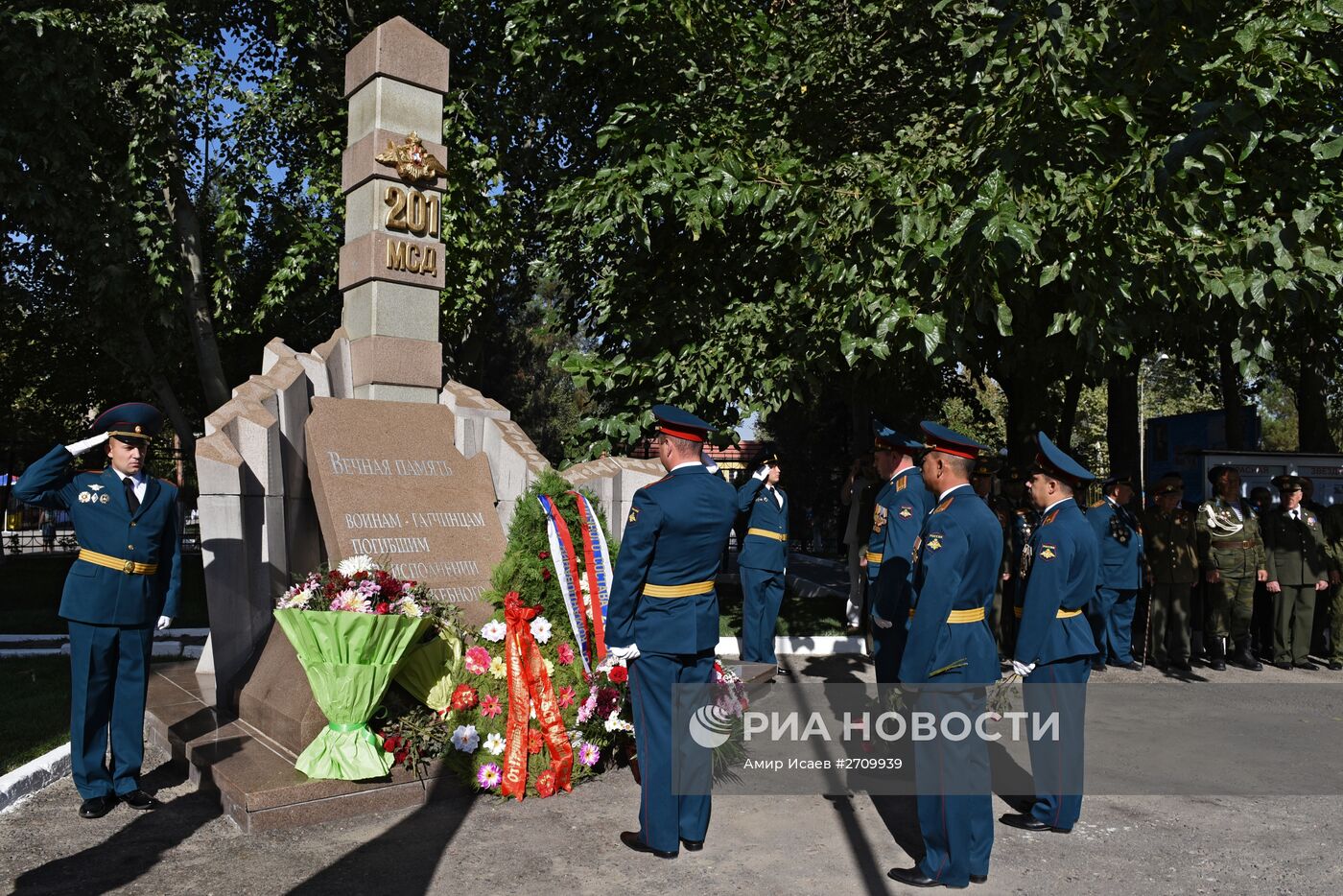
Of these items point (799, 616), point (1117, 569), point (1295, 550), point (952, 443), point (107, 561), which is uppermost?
point (952, 443)

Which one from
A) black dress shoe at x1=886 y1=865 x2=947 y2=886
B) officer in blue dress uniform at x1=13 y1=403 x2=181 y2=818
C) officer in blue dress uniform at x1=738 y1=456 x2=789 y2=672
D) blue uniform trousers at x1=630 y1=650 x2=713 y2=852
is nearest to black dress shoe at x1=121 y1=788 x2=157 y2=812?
officer in blue dress uniform at x1=13 y1=403 x2=181 y2=818

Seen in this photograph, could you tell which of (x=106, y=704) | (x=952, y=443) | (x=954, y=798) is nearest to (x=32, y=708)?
(x=106, y=704)

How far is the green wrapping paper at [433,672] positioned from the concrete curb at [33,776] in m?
1.97

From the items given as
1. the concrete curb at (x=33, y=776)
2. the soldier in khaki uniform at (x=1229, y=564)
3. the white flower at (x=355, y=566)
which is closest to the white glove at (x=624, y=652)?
the white flower at (x=355, y=566)

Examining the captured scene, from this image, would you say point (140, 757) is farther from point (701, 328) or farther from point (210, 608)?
point (701, 328)

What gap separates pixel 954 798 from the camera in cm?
430

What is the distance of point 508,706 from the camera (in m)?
5.62

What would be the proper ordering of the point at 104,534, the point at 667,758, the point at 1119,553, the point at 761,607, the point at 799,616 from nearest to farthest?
the point at 667,758 < the point at 104,534 < the point at 761,607 < the point at 1119,553 < the point at 799,616

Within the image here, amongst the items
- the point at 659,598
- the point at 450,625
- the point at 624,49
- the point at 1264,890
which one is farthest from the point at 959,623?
the point at 624,49

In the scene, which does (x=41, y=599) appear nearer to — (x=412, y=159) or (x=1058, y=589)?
(x=412, y=159)

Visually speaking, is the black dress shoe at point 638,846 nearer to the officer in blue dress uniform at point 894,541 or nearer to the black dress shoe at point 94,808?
the officer in blue dress uniform at point 894,541

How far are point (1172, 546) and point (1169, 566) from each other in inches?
8.2

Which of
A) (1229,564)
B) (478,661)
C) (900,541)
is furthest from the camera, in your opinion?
(1229,564)

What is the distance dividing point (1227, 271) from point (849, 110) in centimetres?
507
